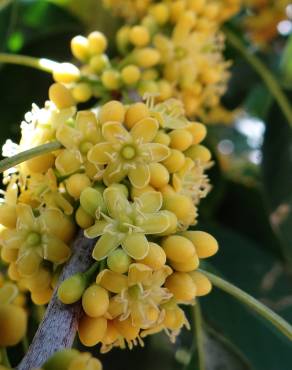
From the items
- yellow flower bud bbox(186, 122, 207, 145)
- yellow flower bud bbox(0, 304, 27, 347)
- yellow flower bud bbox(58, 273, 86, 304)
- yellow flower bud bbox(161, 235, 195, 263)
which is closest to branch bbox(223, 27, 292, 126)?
yellow flower bud bbox(186, 122, 207, 145)

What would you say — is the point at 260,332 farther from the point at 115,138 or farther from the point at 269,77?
the point at 269,77

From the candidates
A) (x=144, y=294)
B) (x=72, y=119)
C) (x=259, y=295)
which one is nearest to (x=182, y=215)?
(x=144, y=294)

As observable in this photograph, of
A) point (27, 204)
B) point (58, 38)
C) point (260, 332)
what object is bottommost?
point (260, 332)

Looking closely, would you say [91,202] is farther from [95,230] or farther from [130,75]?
[130,75]

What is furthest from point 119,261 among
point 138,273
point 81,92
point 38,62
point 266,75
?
point 266,75

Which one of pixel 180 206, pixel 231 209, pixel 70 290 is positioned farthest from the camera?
pixel 231 209

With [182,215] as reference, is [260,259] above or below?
below

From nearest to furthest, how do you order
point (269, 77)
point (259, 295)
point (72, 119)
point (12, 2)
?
point (72, 119) → point (259, 295) → point (12, 2) → point (269, 77)
